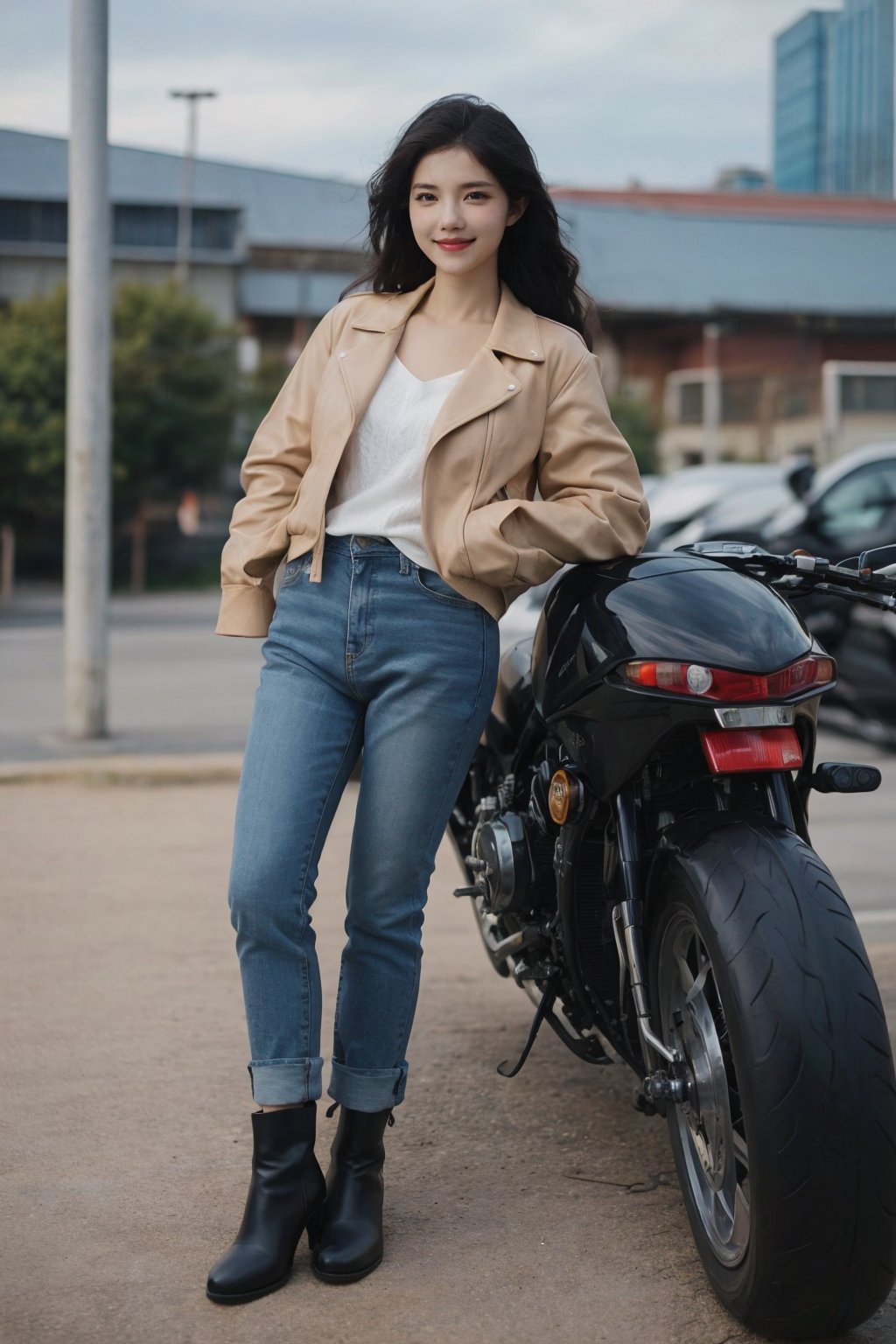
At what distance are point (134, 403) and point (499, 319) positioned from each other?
3122cm

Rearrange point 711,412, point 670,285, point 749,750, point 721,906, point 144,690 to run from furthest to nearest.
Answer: point 670,285 < point 711,412 < point 144,690 < point 749,750 < point 721,906

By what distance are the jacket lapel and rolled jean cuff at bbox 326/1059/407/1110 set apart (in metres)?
1.11

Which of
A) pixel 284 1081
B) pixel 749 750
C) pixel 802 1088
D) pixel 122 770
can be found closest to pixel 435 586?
pixel 749 750

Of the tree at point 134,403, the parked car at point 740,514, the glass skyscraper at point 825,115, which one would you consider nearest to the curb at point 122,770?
the parked car at point 740,514

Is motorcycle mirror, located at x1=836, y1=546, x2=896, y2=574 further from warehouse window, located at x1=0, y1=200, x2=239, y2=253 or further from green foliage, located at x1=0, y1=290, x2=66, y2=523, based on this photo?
warehouse window, located at x1=0, y1=200, x2=239, y2=253

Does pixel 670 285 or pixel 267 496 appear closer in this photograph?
pixel 267 496

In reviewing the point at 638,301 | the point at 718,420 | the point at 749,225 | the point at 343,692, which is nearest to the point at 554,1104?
the point at 343,692

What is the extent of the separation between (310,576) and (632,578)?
0.56 m

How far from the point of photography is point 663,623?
260 centimetres

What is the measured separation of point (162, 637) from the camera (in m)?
16.9

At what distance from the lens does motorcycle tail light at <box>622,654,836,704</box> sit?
2.50m

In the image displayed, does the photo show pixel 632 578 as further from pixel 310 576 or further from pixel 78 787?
pixel 78 787

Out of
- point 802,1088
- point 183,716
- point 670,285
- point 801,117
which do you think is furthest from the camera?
point 801,117

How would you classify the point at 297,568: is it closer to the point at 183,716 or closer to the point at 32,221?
the point at 183,716
